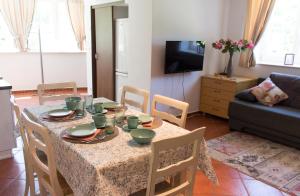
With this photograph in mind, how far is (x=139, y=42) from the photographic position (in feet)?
13.2

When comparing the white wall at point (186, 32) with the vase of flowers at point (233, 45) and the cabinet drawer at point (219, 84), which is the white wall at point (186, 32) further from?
the vase of flowers at point (233, 45)

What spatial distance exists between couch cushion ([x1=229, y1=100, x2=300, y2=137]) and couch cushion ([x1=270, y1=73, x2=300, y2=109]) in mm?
196

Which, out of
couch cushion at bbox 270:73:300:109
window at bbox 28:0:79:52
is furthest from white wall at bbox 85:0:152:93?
window at bbox 28:0:79:52

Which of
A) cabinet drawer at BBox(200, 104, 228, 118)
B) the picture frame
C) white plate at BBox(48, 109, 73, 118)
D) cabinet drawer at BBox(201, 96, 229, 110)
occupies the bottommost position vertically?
cabinet drawer at BBox(200, 104, 228, 118)

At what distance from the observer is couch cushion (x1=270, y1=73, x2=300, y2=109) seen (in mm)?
3777

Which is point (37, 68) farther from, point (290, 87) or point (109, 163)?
point (109, 163)

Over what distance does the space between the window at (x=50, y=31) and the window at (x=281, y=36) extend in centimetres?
435

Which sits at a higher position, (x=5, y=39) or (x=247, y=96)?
(x=5, y=39)

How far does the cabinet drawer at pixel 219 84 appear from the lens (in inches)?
165

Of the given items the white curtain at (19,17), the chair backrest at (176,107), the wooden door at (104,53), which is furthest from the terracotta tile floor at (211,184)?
the white curtain at (19,17)

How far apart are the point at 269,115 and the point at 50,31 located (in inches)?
205

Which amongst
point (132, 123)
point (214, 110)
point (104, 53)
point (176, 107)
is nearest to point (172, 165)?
point (132, 123)

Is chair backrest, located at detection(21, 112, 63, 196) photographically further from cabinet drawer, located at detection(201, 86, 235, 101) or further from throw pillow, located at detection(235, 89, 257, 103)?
cabinet drawer, located at detection(201, 86, 235, 101)

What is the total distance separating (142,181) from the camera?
1487mm
